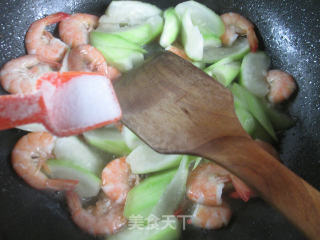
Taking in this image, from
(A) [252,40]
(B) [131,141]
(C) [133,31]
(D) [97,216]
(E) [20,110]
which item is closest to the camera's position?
(E) [20,110]

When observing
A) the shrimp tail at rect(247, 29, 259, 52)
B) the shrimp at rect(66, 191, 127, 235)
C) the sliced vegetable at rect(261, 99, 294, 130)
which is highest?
the shrimp tail at rect(247, 29, 259, 52)

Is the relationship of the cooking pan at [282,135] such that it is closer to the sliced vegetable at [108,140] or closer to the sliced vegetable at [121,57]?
the sliced vegetable at [108,140]

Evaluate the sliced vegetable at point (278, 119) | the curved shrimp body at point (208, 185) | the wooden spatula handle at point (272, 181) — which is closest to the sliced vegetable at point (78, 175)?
the curved shrimp body at point (208, 185)

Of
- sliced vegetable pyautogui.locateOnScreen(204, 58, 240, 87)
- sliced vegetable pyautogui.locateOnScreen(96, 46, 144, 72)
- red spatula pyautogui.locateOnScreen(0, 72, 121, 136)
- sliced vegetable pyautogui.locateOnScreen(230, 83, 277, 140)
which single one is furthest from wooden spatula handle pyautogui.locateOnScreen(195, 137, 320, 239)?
sliced vegetable pyautogui.locateOnScreen(96, 46, 144, 72)

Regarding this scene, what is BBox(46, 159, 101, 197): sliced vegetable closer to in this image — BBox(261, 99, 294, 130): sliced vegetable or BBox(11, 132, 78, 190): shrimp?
BBox(11, 132, 78, 190): shrimp

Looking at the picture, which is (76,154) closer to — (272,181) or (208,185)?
(208,185)

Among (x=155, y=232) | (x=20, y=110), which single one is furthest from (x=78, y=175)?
(x=20, y=110)

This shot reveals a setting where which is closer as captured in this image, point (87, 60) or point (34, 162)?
point (34, 162)
